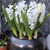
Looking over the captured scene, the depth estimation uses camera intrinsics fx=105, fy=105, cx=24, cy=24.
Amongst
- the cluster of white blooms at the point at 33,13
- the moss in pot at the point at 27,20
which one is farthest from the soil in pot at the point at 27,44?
the cluster of white blooms at the point at 33,13

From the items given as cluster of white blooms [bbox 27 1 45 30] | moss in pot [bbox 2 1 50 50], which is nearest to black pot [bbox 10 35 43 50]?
moss in pot [bbox 2 1 50 50]

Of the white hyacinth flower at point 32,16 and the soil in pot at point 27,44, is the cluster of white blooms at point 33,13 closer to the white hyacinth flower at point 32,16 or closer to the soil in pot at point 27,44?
the white hyacinth flower at point 32,16

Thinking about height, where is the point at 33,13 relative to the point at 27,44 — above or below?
above

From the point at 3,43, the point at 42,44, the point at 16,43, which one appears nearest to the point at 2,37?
the point at 3,43

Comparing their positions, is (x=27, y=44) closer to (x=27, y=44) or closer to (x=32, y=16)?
(x=27, y=44)

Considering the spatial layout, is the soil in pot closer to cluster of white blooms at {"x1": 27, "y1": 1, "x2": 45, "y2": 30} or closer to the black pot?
the black pot

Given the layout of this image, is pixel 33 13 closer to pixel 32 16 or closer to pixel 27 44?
pixel 32 16

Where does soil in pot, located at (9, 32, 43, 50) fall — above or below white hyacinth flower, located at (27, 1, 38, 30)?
below

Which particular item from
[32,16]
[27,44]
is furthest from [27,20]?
[27,44]

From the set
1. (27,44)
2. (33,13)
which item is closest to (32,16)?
(33,13)

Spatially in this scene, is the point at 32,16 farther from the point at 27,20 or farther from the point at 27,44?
the point at 27,44

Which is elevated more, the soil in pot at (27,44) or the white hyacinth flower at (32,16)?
the white hyacinth flower at (32,16)

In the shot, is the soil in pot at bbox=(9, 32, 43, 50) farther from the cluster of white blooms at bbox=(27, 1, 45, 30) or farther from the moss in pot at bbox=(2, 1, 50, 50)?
the cluster of white blooms at bbox=(27, 1, 45, 30)

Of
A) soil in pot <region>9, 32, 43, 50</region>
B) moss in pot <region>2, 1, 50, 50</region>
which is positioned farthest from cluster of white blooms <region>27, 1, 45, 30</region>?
soil in pot <region>9, 32, 43, 50</region>
